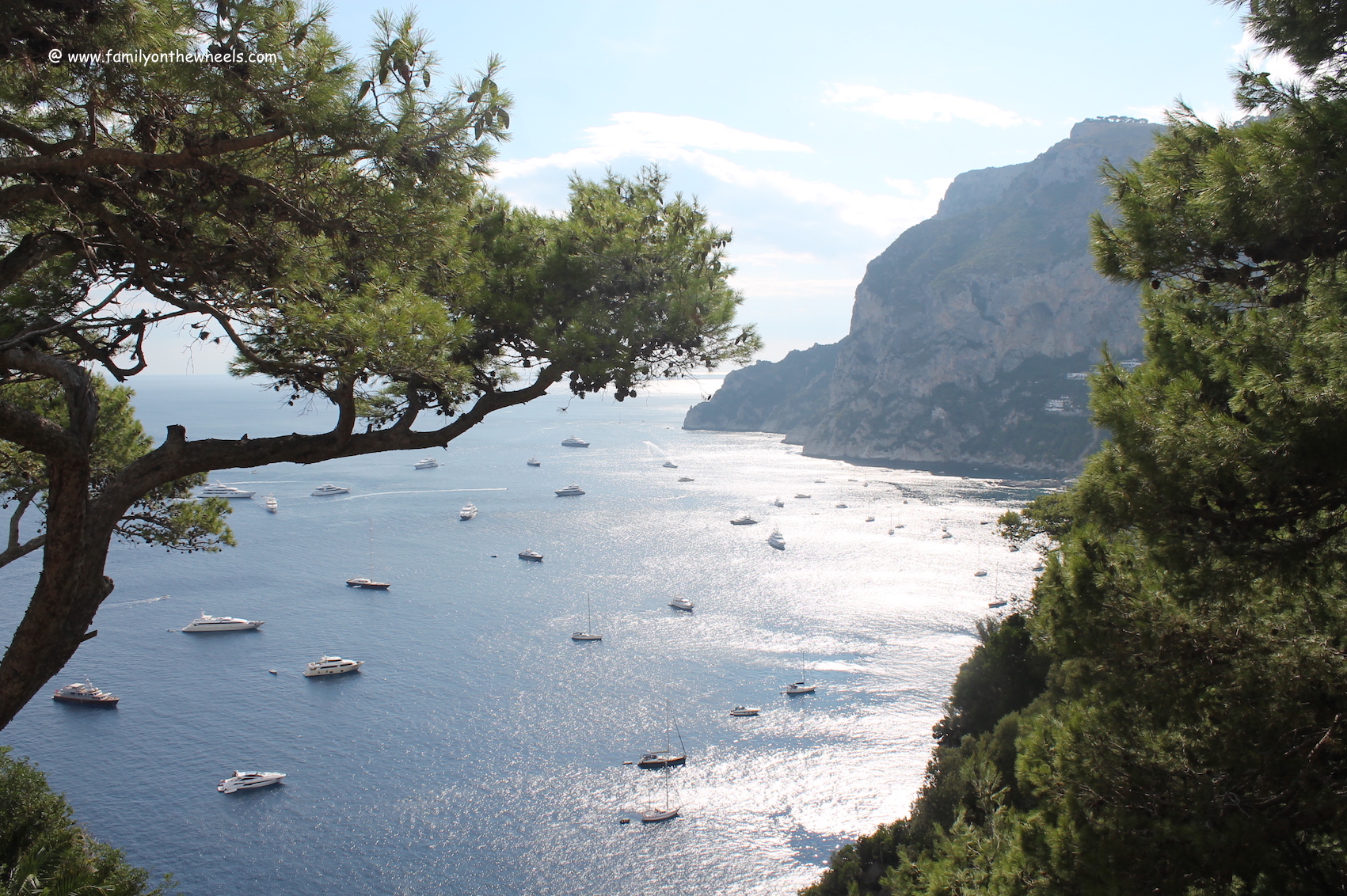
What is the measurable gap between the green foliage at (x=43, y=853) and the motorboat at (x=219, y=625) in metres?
33.7

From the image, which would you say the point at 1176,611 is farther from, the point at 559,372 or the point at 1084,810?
the point at 559,372

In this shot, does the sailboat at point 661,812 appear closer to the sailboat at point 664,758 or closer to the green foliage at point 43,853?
the sailboat at point 664,758

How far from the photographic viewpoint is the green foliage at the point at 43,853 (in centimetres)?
491

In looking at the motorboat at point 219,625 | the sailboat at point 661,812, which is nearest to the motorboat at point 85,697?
the motorboat at point 219,625

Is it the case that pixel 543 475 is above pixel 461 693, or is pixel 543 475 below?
above

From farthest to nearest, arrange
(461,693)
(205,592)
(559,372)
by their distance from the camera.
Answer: (205,592), (461,693), (559,372)

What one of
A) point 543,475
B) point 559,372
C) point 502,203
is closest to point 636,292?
point 559,372

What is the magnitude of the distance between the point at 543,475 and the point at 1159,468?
91.3 meters

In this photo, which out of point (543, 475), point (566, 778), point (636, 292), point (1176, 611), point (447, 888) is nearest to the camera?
point (1176, 611)

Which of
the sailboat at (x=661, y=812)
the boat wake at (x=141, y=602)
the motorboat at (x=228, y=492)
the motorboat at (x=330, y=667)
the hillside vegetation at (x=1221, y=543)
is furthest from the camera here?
the motorboat at (x=228, y=492)

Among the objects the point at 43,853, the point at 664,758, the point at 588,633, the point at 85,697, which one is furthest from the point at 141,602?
the point at 43,853

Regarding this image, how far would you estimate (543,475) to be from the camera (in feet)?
307

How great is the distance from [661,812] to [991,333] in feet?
370

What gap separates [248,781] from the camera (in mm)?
25812
